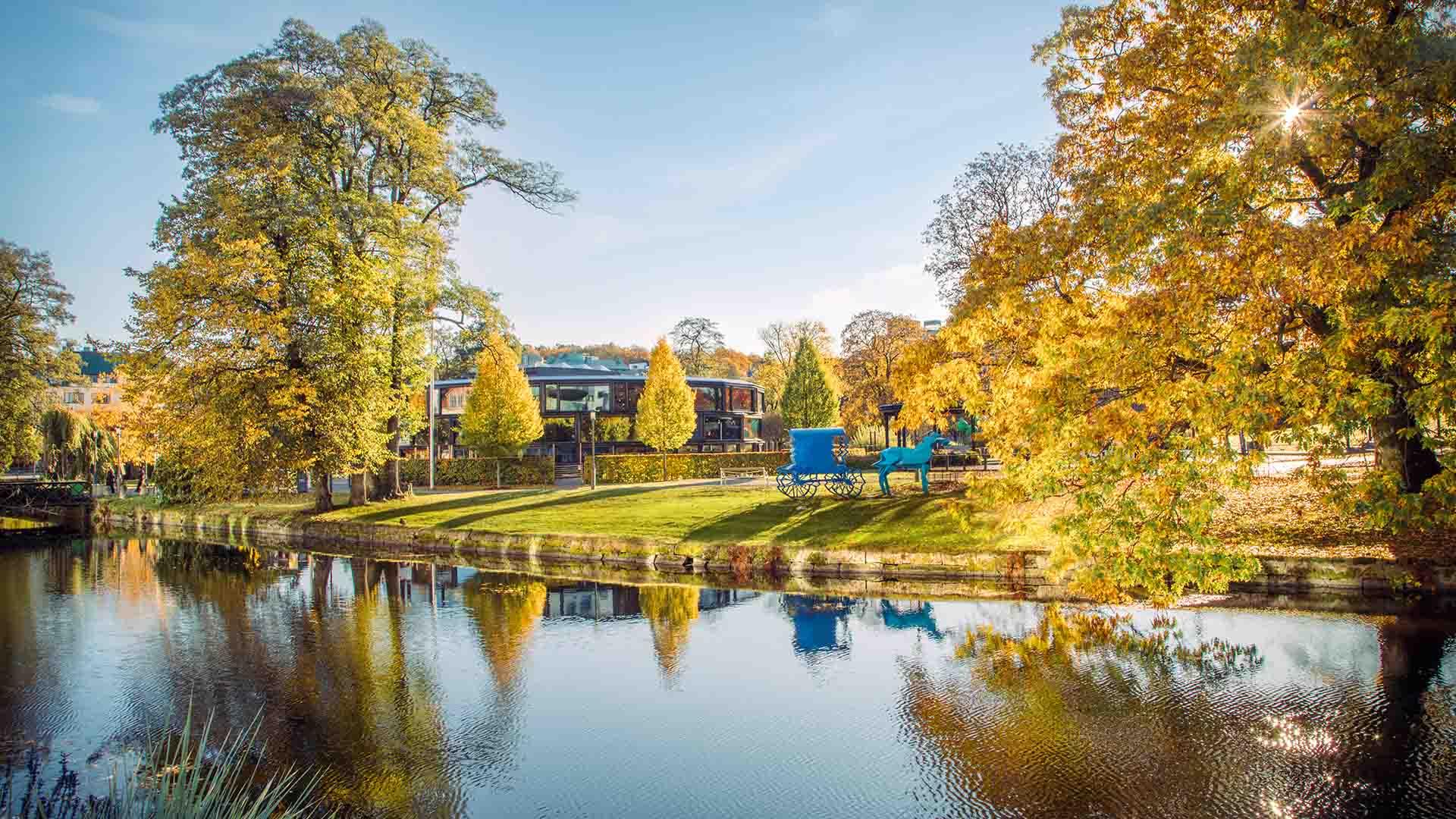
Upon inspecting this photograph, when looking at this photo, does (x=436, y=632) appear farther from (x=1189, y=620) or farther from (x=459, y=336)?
Answer: (x=459, y=336)

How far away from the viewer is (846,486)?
22.5 m

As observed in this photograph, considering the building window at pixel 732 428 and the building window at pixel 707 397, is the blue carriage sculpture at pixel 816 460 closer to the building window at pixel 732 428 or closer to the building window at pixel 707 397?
the building window at pixel 707 397

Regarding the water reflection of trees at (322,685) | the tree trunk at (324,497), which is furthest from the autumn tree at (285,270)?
the water reflection of trees at (322,685)

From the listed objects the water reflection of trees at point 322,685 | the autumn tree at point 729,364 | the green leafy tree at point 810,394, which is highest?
the autumn tree at point 729,364

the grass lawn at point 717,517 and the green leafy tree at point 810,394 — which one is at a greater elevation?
the green leafy tree at point 810,394

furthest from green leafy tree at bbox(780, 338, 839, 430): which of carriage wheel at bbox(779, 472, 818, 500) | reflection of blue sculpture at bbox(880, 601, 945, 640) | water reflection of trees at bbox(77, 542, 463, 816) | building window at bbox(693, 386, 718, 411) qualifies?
reflection of blue sculpture at bbox(880, 601, 945, 640)

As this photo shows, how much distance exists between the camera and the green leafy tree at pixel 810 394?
49.1 metres

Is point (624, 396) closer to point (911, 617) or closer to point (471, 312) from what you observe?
point (471, 312)

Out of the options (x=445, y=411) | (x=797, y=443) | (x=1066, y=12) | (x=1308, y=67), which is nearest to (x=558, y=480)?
(x=445, y=411)

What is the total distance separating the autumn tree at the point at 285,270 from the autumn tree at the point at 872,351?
27.2 meters

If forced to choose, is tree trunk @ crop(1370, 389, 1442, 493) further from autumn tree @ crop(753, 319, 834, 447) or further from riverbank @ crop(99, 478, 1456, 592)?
autumn tree @ crop(753, 319, 834, 447)

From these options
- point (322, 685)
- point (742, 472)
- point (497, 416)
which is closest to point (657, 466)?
point (742, 472)

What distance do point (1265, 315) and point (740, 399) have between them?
52374 millimetres

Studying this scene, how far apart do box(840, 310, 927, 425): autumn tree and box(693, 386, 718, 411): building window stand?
960 cm
